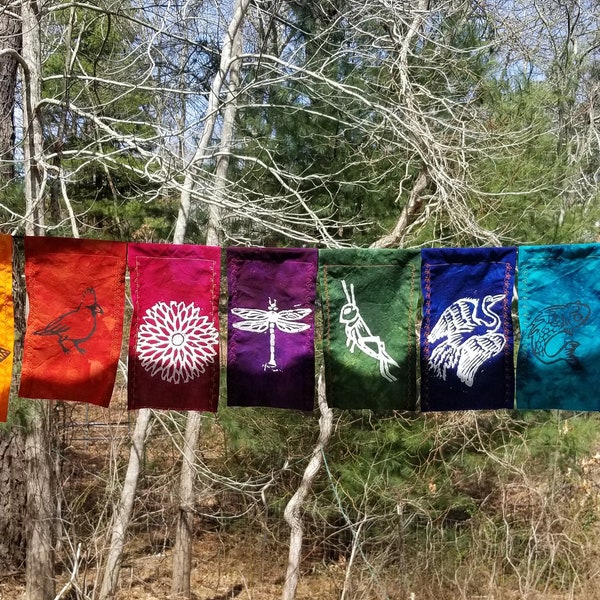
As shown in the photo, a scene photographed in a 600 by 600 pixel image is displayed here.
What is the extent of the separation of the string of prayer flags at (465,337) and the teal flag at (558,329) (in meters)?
0.08

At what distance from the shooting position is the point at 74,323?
3725 mm

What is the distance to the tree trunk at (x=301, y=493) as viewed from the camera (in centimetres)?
598

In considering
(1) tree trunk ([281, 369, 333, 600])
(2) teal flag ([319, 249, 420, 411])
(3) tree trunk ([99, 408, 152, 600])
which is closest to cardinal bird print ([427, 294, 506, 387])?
(2) teal flag ([319, 249, 420, 411])

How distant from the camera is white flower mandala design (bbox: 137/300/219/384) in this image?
3.72 meters

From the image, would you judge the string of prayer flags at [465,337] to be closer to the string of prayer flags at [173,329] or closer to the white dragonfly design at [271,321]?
the white dragonfly design at [271,321]

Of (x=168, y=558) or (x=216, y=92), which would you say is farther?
(x=168, y=558)

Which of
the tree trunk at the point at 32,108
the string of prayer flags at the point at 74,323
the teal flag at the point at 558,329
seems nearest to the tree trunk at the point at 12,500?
the tree trunk at the point at 32,108

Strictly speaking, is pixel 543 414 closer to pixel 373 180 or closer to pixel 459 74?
pixel 373 180

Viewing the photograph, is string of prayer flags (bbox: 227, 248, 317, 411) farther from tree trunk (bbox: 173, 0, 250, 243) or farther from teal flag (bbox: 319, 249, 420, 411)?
tree trunk (bbox: 173, 0, 250, 243)

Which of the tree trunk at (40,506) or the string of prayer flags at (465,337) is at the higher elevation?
the string of prayer flags at (465,337)

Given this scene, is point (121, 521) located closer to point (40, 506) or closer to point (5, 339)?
point (40, 506)

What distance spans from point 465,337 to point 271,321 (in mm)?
963

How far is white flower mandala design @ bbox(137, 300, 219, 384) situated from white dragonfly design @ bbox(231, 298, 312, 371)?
18 cm

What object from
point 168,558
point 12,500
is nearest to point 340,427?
point 168,558
